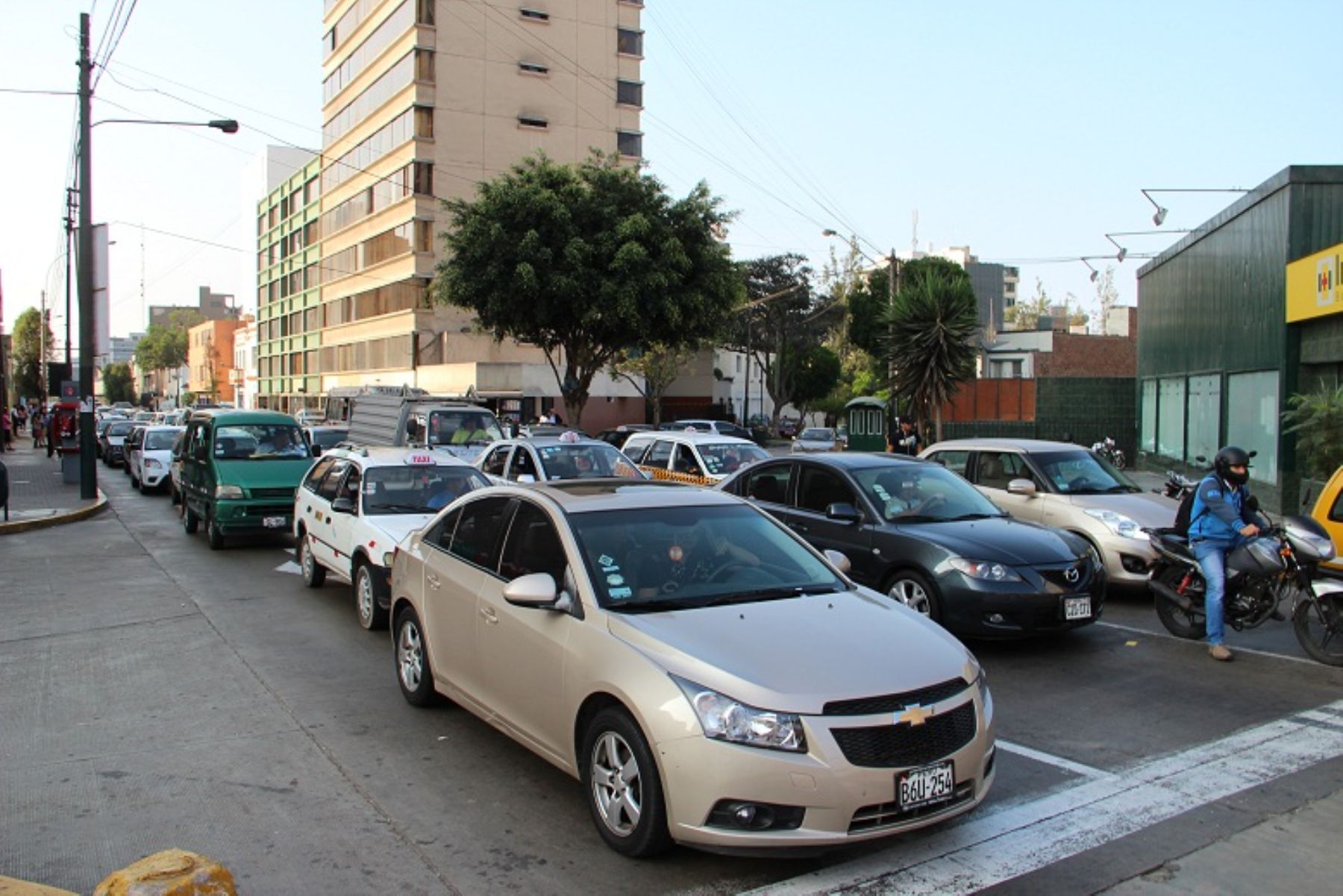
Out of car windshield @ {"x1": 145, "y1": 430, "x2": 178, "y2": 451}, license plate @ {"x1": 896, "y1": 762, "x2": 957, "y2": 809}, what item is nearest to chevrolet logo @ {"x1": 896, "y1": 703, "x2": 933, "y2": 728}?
license plate @ {"x1": 896, "y1": 762, "x2": 957, "y2": 809}

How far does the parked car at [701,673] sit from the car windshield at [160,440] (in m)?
21.2

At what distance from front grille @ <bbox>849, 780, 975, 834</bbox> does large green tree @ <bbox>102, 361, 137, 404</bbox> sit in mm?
163302

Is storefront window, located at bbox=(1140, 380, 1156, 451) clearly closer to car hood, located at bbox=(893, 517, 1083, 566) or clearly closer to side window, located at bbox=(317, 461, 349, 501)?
car hood, located at bbox=(893, 517, 1083, 566)

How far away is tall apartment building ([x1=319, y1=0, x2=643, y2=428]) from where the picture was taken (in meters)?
55.6

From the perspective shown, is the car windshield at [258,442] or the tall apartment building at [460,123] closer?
the car windshield at [258,442]

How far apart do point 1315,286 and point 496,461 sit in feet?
42.9

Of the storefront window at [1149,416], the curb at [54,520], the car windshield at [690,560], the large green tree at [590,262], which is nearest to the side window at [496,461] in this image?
the curb at [54,520]

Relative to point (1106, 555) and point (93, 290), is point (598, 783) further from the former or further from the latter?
point (93, 290)

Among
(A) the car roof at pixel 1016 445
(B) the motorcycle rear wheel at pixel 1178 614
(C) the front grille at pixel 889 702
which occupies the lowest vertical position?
(B) the motorcycle rear wheel at pixel 1178 614

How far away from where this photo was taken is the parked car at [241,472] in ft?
49.0

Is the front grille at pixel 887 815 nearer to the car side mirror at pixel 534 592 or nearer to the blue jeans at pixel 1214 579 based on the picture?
the car side mirror at pixel 534 592

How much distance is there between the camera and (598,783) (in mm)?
4906

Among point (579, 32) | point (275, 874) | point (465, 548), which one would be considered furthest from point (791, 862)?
point (579, 32)

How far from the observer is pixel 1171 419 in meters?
26.8
